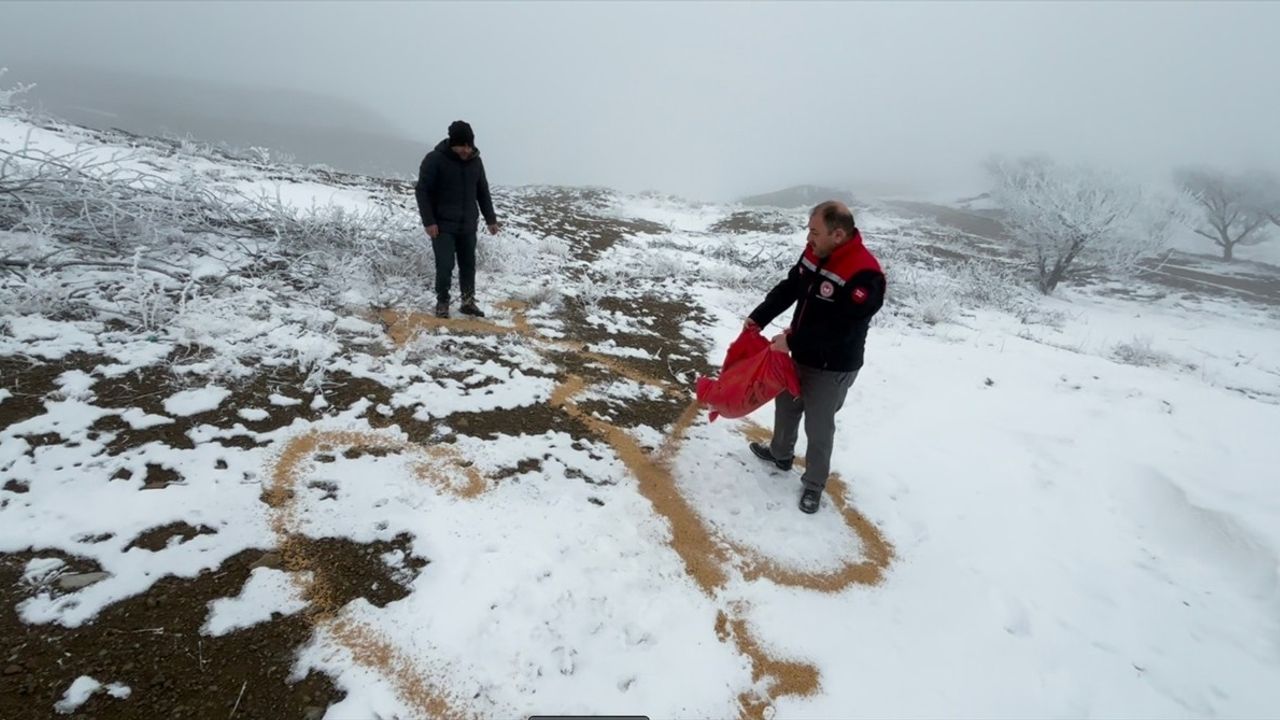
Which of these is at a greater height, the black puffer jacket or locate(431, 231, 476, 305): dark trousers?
the black puffer jacket

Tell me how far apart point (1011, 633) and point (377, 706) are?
11.0ft

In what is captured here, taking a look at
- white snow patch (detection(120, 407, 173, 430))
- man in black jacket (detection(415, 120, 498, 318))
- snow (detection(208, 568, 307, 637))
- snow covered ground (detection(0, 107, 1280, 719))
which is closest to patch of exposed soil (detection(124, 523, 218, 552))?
snow covered ground (detection(0, 107, 1280, 719))

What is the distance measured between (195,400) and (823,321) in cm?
433

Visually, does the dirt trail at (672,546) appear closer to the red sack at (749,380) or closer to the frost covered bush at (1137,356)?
the red sack at (749,380)

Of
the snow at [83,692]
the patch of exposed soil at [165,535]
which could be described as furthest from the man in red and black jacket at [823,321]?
the snow at [83,692]

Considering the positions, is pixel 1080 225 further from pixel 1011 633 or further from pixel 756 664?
pixel 756 664

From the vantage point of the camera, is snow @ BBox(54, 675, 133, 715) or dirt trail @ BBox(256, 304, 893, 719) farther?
dirt trail @ BBox(256, 304, 893, 719)

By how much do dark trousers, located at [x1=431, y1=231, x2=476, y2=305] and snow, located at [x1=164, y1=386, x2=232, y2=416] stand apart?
2.45 metres

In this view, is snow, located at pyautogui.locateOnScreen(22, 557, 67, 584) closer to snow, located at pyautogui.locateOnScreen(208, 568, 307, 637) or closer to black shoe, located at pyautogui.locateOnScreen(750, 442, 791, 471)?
snow, located at pyautogui.locateOnScreen(208, 568, 307, 637)

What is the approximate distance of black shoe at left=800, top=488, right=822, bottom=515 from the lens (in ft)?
12.7

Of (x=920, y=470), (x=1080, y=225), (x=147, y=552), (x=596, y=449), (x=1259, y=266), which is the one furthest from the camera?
(x=1259, y=266)

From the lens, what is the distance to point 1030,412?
5.73 metres

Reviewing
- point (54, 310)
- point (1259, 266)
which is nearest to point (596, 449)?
point (54, 310)

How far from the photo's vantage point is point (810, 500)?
3.91 metres
